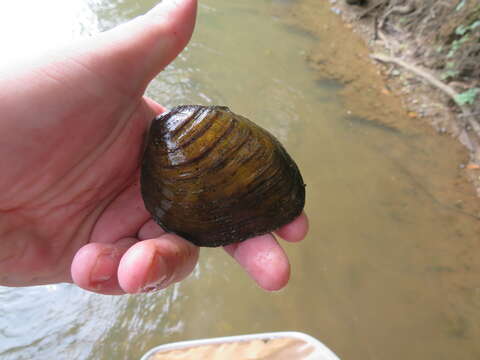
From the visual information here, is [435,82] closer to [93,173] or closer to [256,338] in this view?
[256,338]

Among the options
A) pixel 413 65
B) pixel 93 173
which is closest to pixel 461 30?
pixel 413 65

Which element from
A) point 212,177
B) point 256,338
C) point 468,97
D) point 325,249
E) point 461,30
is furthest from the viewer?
point 461,30

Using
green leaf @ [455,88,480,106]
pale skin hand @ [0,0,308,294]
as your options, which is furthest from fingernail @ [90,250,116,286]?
green leaf @ [455,88,480,106]

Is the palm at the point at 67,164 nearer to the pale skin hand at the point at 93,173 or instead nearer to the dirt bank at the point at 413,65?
the pale skin hand at the point at 93,173

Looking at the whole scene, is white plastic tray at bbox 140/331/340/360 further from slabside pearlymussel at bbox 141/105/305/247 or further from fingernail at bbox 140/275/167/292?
fingernail at bbox 140/275/167/292

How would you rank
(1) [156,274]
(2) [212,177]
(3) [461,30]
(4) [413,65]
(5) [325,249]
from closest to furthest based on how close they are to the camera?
(1) [156,274]
(2) [212,177]
(5) [325,249]
(3) [461,30]
(4) [413,65]

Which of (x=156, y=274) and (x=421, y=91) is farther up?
(x=421, y=91)

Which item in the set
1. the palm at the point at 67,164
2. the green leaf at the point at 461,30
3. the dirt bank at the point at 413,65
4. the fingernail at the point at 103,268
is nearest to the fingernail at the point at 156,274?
the fingernail at the point at 103,268
